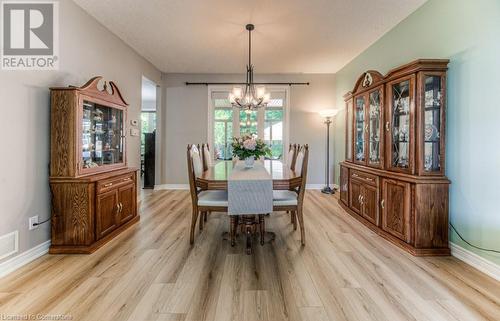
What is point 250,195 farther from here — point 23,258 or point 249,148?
point 23,258

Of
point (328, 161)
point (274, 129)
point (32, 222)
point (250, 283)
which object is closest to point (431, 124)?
point (250, 283)

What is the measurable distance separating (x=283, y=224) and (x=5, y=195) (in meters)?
2.92

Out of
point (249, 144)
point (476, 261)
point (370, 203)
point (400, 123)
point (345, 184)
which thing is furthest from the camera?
point (345, 184)

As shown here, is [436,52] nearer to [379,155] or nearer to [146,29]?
[379,155]

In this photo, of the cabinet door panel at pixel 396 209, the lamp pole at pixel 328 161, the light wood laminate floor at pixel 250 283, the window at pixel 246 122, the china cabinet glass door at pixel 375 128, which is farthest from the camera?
the window at pixel 246 122

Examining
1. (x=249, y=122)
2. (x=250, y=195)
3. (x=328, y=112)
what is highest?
(x=328, y=112)

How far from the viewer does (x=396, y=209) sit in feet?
9.05

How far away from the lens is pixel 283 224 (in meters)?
3.47

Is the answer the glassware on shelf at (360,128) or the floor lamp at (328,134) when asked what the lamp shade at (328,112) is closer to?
the floor lamp at (328,134)

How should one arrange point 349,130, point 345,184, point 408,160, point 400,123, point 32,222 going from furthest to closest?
1. point 349,130
2. point 345,184
3. point 400,123
4. point 408,160
5. point 32,222

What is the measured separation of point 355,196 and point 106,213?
3.28 m

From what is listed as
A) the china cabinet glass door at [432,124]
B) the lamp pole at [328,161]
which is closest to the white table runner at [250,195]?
the china cabinet glass door at [432,124]

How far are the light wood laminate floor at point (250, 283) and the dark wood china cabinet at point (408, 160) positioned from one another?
0.25m

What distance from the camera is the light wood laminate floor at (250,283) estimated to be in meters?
1.65
